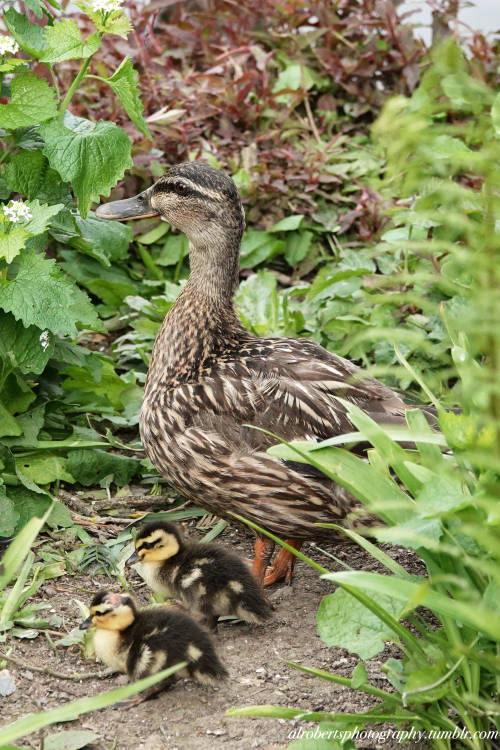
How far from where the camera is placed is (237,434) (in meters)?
3.57

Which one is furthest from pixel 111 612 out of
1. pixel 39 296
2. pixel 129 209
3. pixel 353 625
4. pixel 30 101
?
pixel 129 209

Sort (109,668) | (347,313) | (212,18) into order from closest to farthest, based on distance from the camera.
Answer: (109,668)
(347,313)
(212,18)

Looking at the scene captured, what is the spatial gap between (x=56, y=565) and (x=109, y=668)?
616 millimetres

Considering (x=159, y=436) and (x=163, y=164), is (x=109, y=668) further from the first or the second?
(x=163, y=164)

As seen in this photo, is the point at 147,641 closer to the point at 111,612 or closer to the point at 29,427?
the point at 111,612

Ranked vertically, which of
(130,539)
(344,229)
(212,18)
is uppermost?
(212,18)

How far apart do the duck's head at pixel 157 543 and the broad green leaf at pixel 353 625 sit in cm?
96

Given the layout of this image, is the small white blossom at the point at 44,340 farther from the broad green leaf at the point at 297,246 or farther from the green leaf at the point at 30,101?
the broad green leaf at the point at 297,246

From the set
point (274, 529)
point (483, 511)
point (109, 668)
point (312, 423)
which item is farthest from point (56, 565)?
point (483, 511)

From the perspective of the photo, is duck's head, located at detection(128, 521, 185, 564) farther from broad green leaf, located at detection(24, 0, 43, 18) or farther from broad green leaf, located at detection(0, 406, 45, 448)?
broad green leaf, located at detection(24, 0, 43, 18)

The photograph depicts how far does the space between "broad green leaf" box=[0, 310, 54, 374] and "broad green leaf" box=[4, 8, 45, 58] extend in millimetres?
985

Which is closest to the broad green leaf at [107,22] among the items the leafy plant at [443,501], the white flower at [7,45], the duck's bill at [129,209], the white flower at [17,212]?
the white flower at [7,45]

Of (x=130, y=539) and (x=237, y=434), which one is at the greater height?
(x=237, y=434)

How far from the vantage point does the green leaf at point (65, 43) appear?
337 centimetres
